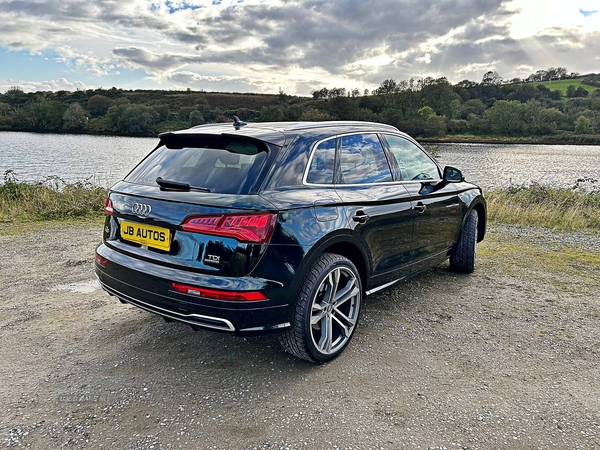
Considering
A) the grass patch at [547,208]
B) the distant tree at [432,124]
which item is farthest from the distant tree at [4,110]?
the grass patch at [547,208]

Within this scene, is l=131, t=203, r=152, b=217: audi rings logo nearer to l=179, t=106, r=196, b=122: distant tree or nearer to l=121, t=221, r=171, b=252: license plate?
l=121, t=221, r=171, b=252: license plate

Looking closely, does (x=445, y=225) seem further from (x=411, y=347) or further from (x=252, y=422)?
(x=252, y=422)

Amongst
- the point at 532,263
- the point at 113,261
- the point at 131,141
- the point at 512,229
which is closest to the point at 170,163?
the point at 113,261

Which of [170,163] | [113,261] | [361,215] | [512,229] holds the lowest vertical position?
[512,229]

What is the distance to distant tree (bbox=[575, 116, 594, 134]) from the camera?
5092cm

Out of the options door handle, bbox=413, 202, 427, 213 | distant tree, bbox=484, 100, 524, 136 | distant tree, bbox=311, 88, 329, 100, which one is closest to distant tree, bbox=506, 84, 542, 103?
distant tree, bbox=484, 100, 524, 136

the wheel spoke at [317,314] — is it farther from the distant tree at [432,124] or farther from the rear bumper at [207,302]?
the distant tree at [432,124]

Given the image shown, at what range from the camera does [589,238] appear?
7.64m

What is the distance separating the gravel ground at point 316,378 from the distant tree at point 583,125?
2246 inches

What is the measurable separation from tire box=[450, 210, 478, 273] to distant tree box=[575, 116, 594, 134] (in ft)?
187

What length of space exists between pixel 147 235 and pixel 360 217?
4.90 ft

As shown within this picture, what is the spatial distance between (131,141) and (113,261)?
3947 cm

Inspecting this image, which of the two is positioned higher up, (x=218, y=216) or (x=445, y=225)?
(x=218, y=216)

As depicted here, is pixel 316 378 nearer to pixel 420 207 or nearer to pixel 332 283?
pixel 332 283
